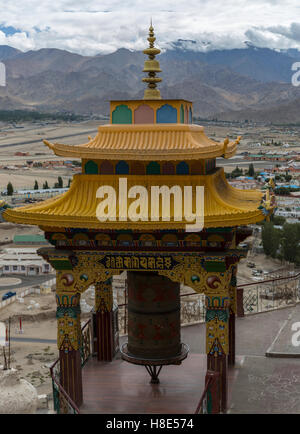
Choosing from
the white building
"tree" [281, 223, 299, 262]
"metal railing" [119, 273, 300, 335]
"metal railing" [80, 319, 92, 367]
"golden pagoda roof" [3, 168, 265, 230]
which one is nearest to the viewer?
"golden pagoda roof" [3, 168, 265, 230]

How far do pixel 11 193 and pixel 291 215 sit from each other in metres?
42.5

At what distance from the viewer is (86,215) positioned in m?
12.8

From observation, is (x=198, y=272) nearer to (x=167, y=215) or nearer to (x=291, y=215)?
(x=167, y=215)

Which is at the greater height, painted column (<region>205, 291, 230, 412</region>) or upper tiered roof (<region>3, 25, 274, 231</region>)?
upper tiered roof (<region>3, 25, 274, 231</region>)

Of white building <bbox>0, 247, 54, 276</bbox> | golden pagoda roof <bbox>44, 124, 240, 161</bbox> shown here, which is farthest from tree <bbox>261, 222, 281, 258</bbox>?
golden pagoda roof <bbox>44, 124, 240, 161</bbox>

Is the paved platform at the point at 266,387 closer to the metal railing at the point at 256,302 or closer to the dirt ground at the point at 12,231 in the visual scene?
the metal railing at the point at 256,302

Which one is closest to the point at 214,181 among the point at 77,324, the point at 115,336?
the point at 77,324

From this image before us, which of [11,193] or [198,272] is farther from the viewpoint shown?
[11,193]

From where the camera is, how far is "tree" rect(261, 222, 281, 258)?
198 feet

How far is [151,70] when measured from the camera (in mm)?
14578

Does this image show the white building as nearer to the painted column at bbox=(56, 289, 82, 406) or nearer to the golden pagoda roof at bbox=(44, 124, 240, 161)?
the painted column at bbox=(56, 289, 82, 406)

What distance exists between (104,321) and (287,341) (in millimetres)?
5265

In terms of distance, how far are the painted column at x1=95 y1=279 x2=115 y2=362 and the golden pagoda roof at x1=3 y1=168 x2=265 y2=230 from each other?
3376 millimetres

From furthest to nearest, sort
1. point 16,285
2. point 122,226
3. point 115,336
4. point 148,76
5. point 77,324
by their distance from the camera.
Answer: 1. point 16,285
2. point 115,336
3. point 148,76
4. point 77,324
5. point 122,226
